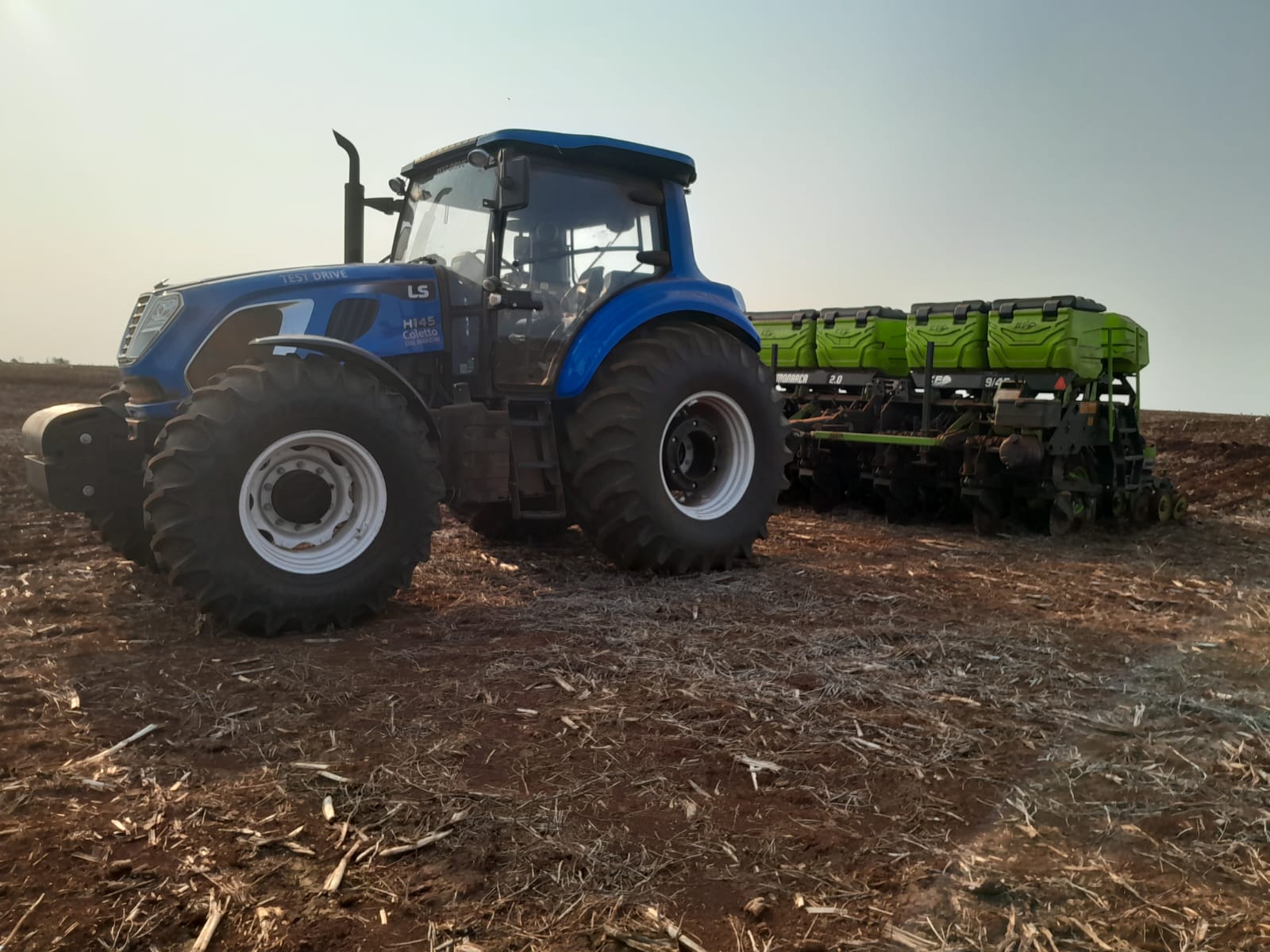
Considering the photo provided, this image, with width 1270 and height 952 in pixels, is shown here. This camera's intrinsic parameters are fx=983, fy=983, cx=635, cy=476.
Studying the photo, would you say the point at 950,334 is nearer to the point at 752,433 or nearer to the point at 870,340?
the point at 870,340

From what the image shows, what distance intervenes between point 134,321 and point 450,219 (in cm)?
184

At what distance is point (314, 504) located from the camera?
4.55m

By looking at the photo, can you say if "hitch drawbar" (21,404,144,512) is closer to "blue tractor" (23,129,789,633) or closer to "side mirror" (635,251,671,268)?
"blue tractor" (23,129,789,633)

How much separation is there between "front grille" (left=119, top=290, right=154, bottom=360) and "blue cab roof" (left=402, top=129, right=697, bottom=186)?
6.03 ft

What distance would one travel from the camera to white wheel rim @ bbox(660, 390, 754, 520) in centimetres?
610

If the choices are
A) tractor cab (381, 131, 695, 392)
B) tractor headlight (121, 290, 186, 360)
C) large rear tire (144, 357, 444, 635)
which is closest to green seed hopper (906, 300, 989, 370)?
tractor cab (381, 131, 695, 392)

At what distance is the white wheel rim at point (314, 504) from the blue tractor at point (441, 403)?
0.04 ft

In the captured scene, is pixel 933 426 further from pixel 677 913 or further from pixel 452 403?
pixel 677 913

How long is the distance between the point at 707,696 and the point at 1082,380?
6.22 metres

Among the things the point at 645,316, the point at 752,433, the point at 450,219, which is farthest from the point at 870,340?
the point at 450,219

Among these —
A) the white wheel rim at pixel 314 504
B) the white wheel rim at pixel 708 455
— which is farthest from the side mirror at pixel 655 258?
the white wheel rim at pixel 314 504

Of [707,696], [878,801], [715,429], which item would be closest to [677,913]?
[878,801]

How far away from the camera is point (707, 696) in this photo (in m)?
3.55

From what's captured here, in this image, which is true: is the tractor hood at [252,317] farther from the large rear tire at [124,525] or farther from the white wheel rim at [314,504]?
the white wheel rim at [314,504]
